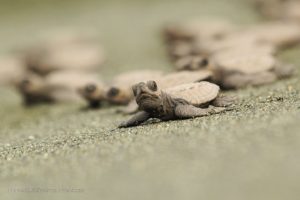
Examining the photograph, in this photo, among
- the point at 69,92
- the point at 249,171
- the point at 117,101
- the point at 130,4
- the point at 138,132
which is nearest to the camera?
the point at 249,171

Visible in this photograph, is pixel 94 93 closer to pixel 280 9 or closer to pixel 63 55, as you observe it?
pixel 63 55

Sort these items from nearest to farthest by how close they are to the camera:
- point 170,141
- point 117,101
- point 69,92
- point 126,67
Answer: point 170,141 → point 117,101 → point 69,92 → point 126,67

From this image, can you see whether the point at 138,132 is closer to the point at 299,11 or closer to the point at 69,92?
A: the point at 69,92

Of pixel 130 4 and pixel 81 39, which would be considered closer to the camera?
pixel 81 39

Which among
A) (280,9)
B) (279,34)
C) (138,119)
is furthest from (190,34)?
(138,119)

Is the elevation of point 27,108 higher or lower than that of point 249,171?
lower

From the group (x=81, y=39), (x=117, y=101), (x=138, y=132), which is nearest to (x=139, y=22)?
(x=81, y=39)
